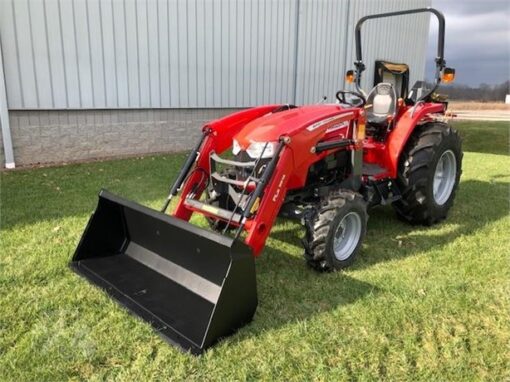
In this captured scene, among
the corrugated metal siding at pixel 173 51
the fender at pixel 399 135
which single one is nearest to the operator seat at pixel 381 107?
the fender at pixel 399 135

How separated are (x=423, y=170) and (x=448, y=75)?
94 cm

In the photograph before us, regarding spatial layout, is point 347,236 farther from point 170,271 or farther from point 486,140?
point 486,140

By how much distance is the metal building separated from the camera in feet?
22.3

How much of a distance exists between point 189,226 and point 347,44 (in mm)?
10822

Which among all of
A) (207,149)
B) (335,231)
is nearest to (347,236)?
(335,231)

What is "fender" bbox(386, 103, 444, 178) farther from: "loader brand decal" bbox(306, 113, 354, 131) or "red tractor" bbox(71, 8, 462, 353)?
"loader brand decal" bbox(306, 113, 354, 131)

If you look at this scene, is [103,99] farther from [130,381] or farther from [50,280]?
→ [130,381]

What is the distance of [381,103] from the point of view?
15.0 feet

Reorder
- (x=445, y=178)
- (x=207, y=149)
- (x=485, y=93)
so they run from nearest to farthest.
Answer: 1. (x=207, y=149)
2. (x=445, y=178)
3. (x=485, y=93)

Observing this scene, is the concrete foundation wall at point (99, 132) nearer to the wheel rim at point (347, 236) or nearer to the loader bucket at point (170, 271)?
the loader bucket at point (170, 271)

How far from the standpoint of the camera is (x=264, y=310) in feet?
9.27

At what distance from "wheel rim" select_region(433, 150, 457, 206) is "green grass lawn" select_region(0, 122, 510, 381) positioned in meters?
0.45

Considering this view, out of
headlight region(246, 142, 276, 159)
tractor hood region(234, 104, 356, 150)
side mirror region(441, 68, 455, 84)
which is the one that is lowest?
headlight region(246, 142, 276, 159)

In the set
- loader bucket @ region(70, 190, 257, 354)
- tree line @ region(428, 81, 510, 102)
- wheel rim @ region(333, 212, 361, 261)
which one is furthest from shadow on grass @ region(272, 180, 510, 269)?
tree line @ region(428, 81, 510, 102)
